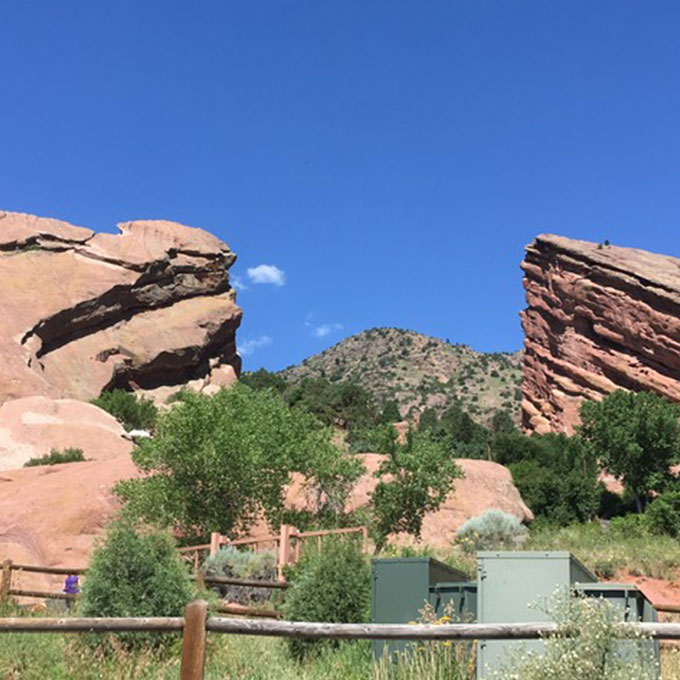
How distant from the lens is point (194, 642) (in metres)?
5.36

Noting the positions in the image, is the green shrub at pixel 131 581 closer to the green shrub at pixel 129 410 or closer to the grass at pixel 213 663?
the grass at pixel 213 663

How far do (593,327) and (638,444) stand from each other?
63.1 feet

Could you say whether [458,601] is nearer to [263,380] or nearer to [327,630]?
[327,630]

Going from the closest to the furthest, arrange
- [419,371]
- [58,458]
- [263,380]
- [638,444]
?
[58,458], [638,444], [263,380], [419,371]

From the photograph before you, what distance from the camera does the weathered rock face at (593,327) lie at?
53.5 metres

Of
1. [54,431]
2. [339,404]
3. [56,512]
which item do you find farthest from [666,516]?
[339,404]

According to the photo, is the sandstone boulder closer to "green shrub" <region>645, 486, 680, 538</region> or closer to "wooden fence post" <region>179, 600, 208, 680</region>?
"wooden fence post" <region>179, 600, 208, 680</region>

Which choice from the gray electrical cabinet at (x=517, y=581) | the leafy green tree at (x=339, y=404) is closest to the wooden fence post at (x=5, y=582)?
the gray electrical cabinet at (x=517, y=581)

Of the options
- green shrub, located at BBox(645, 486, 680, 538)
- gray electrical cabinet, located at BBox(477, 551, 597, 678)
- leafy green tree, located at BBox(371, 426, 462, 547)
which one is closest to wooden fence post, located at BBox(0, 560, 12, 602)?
gray electrical cabinet, located at BBox(477, 551, 597, 678)

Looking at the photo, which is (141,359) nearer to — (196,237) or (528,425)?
(196,237)

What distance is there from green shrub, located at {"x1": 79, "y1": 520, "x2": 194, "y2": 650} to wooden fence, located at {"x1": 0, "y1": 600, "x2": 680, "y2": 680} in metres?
3.15

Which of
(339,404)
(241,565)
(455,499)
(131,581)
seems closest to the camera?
(131,581)

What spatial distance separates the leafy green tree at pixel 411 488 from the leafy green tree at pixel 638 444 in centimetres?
1672

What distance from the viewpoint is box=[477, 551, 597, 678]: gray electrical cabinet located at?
7543 millimetres
